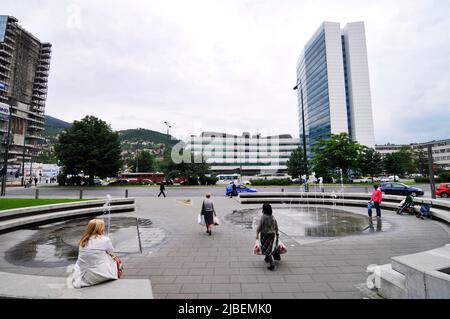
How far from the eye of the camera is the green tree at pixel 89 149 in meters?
42.6

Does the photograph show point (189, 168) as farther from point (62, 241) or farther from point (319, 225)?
point (62, 241)

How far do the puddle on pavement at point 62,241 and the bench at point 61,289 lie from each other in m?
2.46

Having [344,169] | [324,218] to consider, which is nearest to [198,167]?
[344,169]

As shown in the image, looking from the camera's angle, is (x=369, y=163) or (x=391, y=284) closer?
(x=391, y=284)

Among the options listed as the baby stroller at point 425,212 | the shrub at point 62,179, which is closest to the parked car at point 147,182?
the shrub at point 62,179

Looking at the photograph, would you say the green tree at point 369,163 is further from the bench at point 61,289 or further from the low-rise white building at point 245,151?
the bench at point 61,289

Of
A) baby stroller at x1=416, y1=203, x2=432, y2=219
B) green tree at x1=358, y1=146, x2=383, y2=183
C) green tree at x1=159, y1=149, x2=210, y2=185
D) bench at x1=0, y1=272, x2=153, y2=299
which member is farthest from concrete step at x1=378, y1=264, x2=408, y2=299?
green tree at x1=358, y1=146, x2=383, y2=183

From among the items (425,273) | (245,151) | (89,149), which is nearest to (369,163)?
(425,273)

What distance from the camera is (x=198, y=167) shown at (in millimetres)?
49219

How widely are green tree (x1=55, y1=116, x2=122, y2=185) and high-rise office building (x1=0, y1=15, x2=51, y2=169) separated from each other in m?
49.1

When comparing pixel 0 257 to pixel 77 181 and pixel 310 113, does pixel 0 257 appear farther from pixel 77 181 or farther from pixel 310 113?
pixel 310 113

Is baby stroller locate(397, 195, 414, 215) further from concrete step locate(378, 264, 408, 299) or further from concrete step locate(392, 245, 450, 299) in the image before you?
concrete step locate(378, 264, 408, 299)

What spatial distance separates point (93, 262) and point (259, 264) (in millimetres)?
3754

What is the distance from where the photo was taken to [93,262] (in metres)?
4.08
